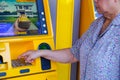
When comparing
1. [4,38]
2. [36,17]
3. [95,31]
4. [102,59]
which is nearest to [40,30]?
[36,17]

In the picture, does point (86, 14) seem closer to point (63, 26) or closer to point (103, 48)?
point (63, 26)

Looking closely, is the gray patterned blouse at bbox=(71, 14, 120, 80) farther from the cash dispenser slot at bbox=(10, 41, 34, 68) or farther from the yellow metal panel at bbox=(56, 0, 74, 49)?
the yellow metal panel at bbox=(56, 0, 74, 49)

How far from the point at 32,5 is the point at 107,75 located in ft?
2.40

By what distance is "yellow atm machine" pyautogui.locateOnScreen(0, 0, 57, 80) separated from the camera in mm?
1674

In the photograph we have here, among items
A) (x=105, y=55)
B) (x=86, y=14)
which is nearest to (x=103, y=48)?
(x=105, y=55)

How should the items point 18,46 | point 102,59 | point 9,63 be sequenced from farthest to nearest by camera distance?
point 18,46, point 9,63, point 102,59

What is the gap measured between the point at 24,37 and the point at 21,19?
0.42 feet

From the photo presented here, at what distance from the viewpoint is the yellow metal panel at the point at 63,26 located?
2.22 metres

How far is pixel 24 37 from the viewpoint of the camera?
1.76 meters

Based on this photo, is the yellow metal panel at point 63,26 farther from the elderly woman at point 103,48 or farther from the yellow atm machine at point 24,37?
the elderly woman at point 103,48

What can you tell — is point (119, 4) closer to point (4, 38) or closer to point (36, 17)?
point (36, 17)

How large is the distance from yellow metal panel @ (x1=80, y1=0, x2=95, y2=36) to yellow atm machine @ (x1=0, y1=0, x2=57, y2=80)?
517mm

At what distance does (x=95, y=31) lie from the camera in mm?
1682

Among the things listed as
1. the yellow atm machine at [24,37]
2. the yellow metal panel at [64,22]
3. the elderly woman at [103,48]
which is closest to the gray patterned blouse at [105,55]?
Answer: the elderly woman at [103,48]
